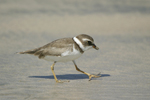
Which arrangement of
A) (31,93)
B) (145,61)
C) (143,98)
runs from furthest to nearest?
1. (145,61)
2. (31,93)
3. (143,98)

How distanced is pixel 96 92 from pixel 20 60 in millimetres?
3859

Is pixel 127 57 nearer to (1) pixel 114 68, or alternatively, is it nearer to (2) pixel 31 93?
(1) pixel 114 68

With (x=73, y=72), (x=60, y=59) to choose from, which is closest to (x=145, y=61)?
(x=73, y=72)

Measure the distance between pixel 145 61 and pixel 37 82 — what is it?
3748 millimetres

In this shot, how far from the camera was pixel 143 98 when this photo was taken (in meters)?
5.86

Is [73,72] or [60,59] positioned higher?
A: [60,59]

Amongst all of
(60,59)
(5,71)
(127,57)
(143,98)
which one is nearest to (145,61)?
Answer: (127,57)

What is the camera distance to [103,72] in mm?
8328

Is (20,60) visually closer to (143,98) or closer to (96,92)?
(96,92)

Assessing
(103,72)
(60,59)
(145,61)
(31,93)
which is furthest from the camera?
(145,61)

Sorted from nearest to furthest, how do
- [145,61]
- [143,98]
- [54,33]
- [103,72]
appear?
[143,98], [103,72], [145,61], [54,33]

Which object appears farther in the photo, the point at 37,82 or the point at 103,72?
the point at 103,72

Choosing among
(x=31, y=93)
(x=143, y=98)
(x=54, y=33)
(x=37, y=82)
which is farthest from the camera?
(x=54, y=33)

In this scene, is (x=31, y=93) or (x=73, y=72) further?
(x=73, y=72)
